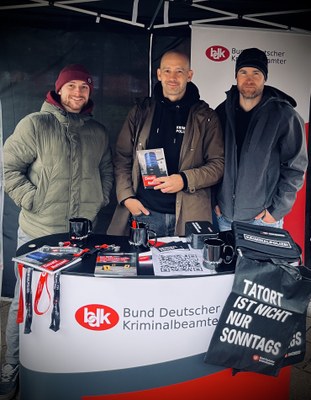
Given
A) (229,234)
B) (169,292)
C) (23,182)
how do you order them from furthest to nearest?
(23,182) → (229,234) → (169,292)

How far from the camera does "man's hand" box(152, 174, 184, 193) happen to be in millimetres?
2744

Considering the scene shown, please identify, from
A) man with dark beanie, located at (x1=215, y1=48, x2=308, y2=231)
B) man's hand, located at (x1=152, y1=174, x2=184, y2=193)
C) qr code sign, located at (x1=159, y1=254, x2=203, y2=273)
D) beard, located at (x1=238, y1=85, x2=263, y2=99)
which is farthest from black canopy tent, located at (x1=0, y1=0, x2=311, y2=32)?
qr code sign, located at (x1=159, y1=254, x2=203, y2=273)

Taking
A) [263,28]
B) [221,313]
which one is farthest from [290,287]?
[263,28]

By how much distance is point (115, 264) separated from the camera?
5.79 ft

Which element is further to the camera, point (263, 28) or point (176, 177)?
point (263, 28)

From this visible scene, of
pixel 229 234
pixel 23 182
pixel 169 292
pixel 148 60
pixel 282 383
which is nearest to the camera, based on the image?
pixel 169 292

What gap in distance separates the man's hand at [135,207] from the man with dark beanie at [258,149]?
604 mm

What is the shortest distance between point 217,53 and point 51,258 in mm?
2048

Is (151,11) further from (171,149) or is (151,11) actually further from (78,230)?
(78,230)

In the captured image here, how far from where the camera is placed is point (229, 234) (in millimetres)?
2018

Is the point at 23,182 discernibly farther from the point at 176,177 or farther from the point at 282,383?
the point at 282,383

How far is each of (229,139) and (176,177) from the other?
0.50 m

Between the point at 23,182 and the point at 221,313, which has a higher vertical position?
the point at 23,182

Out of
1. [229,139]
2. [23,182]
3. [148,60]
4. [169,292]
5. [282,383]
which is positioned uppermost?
[148,60]
